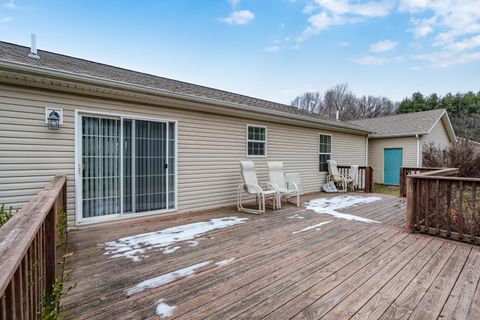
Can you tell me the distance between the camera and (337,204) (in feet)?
21.8

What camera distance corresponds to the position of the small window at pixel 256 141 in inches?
272

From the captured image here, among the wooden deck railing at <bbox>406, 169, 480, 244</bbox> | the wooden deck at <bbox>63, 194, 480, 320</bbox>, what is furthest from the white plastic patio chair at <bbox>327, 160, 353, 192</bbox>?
the wooden deck at <bbox>63, 194, 480, 320</bbox>

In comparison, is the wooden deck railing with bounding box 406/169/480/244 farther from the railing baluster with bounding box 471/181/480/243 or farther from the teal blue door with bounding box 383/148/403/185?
the teal blue door with bounding box 383/148/403/185

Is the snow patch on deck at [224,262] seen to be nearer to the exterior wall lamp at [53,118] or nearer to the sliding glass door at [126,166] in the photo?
the sliding glass door at [126,166]

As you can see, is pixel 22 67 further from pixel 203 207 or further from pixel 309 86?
pixel 309 86

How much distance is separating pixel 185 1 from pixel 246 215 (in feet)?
24.0

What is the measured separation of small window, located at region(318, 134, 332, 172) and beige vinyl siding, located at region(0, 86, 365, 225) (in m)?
0.23

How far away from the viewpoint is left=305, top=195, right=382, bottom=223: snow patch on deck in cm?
533

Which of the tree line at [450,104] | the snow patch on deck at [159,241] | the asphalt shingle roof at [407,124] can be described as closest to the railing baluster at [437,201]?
the snow patch on deck at [159,241]

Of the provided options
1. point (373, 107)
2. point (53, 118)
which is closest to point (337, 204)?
point (53, 118)

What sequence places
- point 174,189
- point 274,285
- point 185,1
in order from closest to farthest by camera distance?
point 274,285 < point 174,189 < point 185,1

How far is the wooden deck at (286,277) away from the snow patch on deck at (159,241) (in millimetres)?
141

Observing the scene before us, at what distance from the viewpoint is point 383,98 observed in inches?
1208

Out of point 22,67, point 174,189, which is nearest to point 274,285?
point 174,189
